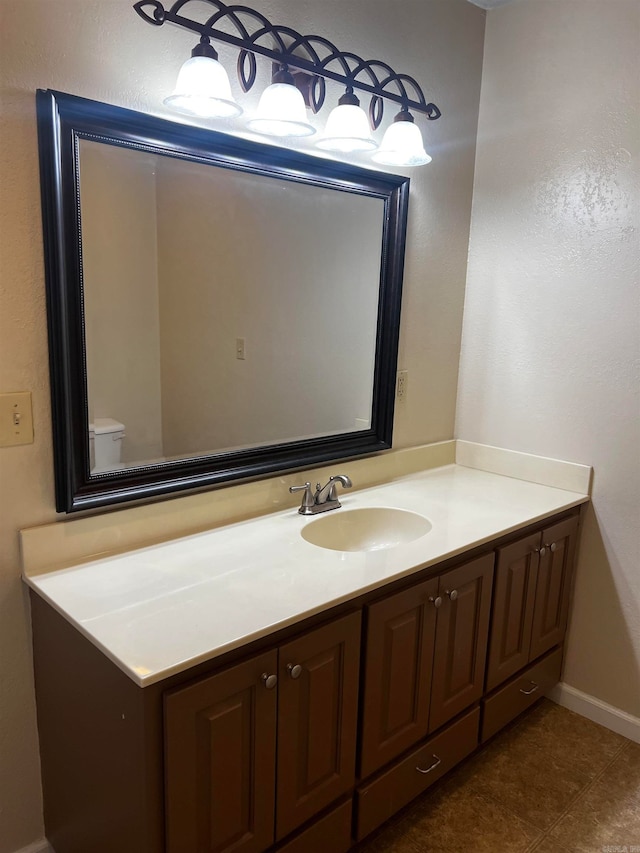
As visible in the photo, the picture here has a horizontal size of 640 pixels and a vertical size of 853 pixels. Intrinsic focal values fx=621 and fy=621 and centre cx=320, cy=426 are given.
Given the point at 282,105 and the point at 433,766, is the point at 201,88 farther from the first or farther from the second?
the point at 433,766

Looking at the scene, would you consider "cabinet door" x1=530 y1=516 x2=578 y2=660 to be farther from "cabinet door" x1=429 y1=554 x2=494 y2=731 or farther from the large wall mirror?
the large wall mirror

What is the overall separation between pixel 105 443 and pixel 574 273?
1.67 m

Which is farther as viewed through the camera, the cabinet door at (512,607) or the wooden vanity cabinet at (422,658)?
the cabinet door at (512,607)

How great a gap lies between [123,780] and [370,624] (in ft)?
2.03

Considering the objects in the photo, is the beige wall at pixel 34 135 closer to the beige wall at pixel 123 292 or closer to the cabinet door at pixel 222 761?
the beige wall at pixel 123 292

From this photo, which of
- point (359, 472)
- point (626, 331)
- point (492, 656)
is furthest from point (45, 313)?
point (626, 331)

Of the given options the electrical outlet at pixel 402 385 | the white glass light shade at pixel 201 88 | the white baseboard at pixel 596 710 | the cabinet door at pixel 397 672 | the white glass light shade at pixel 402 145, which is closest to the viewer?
the white glass light shade at pixel 201 88

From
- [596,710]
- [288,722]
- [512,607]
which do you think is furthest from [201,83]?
[596,710]

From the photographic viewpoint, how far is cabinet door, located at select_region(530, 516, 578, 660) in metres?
2.10

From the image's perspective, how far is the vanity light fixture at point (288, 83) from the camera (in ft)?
4.71

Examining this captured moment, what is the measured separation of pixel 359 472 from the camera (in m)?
2.21

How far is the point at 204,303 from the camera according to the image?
1731mm

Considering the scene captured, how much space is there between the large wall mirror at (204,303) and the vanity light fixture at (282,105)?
0.11 m

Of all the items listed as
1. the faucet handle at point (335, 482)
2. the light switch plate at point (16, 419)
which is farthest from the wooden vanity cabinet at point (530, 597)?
the light switch plate at point (16, 419)
